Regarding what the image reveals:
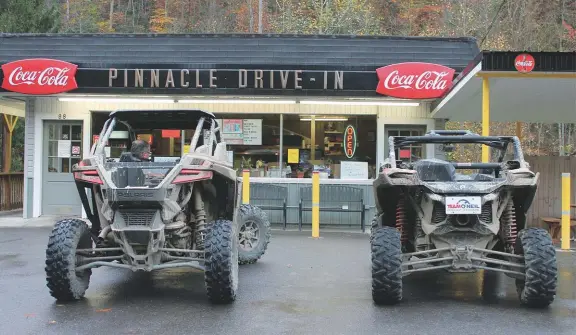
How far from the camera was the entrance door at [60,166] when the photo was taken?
1606 centimetres

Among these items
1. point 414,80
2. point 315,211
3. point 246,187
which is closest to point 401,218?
point 315,211

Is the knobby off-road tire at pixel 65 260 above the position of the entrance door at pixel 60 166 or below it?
below

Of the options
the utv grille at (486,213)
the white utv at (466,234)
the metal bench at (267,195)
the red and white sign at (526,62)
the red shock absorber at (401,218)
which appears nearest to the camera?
the white utv at (466,234)

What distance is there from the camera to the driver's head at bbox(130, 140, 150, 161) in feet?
25.3

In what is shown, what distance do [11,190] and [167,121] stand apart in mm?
12934

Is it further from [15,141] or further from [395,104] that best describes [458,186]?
[15,141]

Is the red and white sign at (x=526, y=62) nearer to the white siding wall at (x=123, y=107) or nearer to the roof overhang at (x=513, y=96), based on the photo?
the roof overhang at (x=513, y=96)

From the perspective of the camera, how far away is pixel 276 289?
24.8 feet

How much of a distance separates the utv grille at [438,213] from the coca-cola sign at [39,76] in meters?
10.4

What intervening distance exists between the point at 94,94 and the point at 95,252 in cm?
853

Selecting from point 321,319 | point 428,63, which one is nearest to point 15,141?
point 428,63

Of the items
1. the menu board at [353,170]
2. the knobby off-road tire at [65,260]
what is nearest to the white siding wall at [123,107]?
the menu board at [353,170]

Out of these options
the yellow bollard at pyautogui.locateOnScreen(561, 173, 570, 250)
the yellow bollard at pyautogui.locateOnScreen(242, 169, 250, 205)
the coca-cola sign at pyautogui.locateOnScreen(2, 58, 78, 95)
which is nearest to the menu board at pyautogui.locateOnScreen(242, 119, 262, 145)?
the yellow bollard at pyautogui.locateOnScreen(242, 169, 250, 205)

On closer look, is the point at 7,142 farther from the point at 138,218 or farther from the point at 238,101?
the point at 138,218
